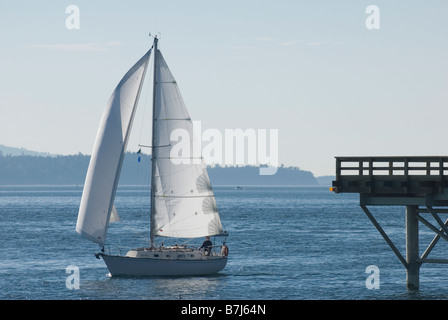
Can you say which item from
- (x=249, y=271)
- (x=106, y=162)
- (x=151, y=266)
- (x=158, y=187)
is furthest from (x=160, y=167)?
(x=249, y=271)

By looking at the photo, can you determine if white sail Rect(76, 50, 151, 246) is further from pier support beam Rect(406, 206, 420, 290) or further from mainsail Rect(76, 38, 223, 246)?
pier support beam Rect(406, 206, 420, 290)

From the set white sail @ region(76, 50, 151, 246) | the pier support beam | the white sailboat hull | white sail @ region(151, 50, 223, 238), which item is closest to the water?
the white sailboat hull

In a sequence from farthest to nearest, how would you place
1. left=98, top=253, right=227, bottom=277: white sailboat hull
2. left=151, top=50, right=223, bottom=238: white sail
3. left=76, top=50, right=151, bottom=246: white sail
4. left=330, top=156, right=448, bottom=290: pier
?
left=151, top=50, right=223, bottom=238: white sail → left=98, top=253, right=227, bottom=277: white sailboat hull → left=76, top=50, right=151, bottom=246: white sail → left=330, top=156, right=448, bottom=290: pier

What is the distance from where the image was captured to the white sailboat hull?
4728cm

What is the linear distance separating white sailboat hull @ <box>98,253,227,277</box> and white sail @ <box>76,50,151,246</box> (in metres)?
1.82

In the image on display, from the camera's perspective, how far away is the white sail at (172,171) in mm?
47906

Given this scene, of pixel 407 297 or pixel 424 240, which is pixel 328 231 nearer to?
Result: pixel 424 240

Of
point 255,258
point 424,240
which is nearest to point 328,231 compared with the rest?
point 424,240

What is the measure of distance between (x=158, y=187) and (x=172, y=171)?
45.8 inches

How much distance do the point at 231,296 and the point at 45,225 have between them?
67751mm

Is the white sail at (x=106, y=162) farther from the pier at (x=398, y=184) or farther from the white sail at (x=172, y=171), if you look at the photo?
the pier at (x=398, y=184)

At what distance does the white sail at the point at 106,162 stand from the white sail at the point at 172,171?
1.99 metres

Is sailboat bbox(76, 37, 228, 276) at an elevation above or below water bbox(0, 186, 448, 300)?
above

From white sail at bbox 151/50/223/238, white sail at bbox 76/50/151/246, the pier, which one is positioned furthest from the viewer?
white sail at bbox 151/50/223/238
